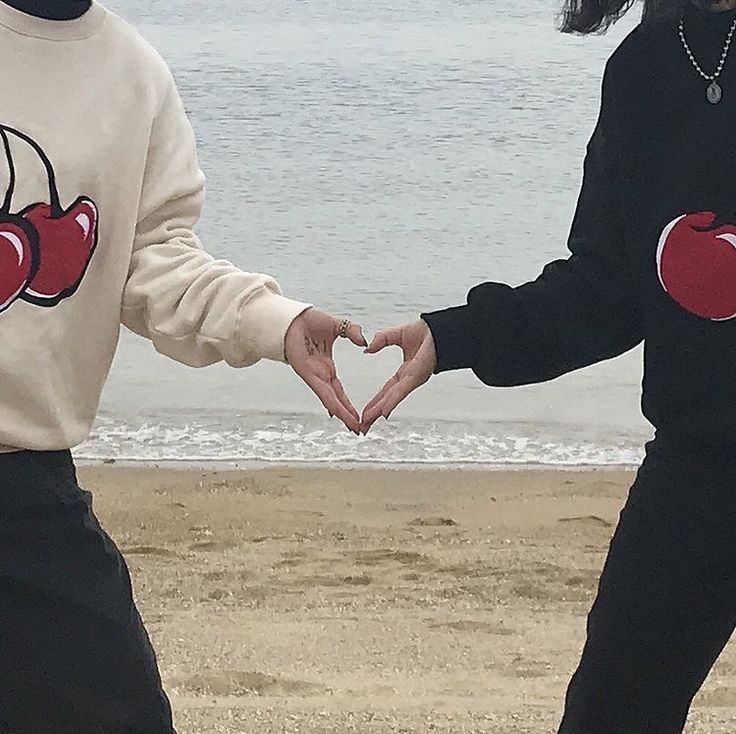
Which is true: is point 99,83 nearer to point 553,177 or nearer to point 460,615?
point 460,615

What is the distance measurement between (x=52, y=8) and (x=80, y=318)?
438mm

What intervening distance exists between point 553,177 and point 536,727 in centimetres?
1073

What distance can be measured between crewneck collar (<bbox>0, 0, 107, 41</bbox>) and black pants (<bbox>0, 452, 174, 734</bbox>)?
59cm

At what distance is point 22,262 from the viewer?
81.9 inches

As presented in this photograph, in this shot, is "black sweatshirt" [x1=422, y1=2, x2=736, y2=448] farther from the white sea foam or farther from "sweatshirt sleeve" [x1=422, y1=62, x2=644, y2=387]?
the white sea foam

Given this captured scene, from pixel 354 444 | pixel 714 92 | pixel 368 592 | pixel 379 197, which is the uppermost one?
pixel 714 92

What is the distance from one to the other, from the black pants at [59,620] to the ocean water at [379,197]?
15.7ft

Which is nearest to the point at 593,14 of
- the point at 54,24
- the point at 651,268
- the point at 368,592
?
the point at 651,268

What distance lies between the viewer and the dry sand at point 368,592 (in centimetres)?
348

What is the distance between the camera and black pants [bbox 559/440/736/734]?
2094mm

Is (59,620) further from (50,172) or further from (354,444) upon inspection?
(354,444)

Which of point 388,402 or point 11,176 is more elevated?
point 11,176

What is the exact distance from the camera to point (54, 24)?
2.11 meters

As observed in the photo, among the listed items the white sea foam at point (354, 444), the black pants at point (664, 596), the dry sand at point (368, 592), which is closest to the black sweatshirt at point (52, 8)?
the black pants at point (664, 596)
